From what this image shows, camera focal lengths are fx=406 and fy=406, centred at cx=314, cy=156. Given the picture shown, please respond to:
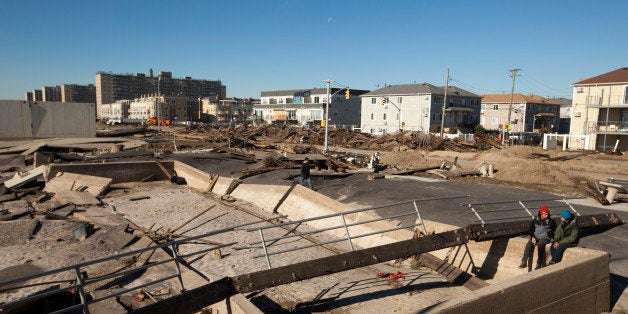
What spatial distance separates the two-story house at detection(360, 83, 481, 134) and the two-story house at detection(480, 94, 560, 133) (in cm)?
758

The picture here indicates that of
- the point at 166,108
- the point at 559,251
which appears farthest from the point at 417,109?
the point at 166,108

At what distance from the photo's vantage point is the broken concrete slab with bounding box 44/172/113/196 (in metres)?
23.4

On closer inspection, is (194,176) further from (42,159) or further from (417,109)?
(417,109)

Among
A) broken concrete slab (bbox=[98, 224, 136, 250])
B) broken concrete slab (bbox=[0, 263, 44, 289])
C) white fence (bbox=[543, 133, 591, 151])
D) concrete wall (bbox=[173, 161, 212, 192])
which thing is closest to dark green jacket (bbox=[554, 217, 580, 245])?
broken concrete slab (bbox=[98, 224, 136, 250])

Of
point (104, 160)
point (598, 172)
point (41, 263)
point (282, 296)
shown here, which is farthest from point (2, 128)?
point (598, 172)

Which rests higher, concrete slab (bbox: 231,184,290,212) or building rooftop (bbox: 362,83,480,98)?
building rooftop (bbox: 362,83,480,98)

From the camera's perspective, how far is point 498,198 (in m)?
17.9

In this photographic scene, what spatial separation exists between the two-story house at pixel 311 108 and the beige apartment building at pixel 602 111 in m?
46.2

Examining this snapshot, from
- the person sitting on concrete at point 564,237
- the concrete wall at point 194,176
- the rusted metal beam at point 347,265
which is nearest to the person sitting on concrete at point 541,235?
the person sitting on concrete at point 564,237

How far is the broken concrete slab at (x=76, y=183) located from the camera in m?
23.4

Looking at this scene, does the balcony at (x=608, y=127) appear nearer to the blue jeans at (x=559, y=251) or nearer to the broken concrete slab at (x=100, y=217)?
the blue jeans at (x=559, y=251)

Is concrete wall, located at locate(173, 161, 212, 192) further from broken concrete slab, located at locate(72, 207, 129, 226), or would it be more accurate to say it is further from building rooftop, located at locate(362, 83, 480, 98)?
building rooftop, located at locate(362, 83, 480, 98)

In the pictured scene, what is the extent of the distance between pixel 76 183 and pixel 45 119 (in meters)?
24.1

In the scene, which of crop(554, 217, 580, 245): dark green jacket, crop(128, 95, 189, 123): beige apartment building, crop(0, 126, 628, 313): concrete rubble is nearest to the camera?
crop(0, 126, 628, 313): concrete rubble
